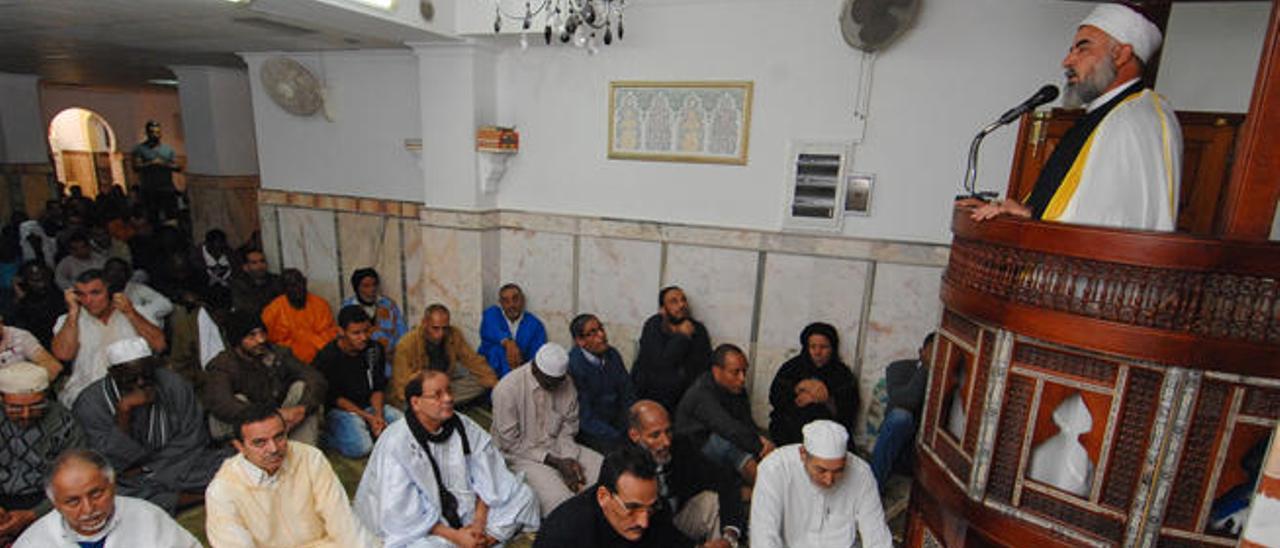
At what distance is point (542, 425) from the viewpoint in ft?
12.9

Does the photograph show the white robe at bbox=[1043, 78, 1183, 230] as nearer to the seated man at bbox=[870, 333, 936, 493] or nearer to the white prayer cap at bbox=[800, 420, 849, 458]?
the white prayer cap at bbox=[800, 420, 849, 458]

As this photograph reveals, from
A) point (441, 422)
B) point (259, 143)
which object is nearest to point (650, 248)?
point (441, 422)

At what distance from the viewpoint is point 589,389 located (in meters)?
4.41

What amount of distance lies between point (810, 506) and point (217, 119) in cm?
741

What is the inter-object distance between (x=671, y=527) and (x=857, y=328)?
2.26m

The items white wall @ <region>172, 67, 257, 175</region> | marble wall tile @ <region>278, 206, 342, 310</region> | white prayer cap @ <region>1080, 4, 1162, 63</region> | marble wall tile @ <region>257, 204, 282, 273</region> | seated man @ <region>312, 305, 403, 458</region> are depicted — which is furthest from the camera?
white wall @ <region>172, 67, 257, 175</region>

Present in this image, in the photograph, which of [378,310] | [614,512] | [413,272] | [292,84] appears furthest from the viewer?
[413,272]

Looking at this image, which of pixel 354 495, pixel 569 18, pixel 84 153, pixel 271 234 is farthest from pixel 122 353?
pixel 84 153

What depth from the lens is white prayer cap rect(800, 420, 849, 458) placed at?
2.62 metres

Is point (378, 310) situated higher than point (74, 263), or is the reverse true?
point (74, 263)

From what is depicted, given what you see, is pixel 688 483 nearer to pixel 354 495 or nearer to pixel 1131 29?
pixel 354 495

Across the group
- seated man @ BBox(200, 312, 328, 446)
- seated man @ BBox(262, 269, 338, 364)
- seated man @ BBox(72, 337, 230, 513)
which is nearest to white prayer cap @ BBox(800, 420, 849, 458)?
seated man @ BBox(200, 312, 328, 446)

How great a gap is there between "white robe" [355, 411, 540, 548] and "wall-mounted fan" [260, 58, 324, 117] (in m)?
4.03

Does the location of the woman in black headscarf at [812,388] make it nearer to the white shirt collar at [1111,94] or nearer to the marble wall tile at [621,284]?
the marble wall tile at [621,284]
